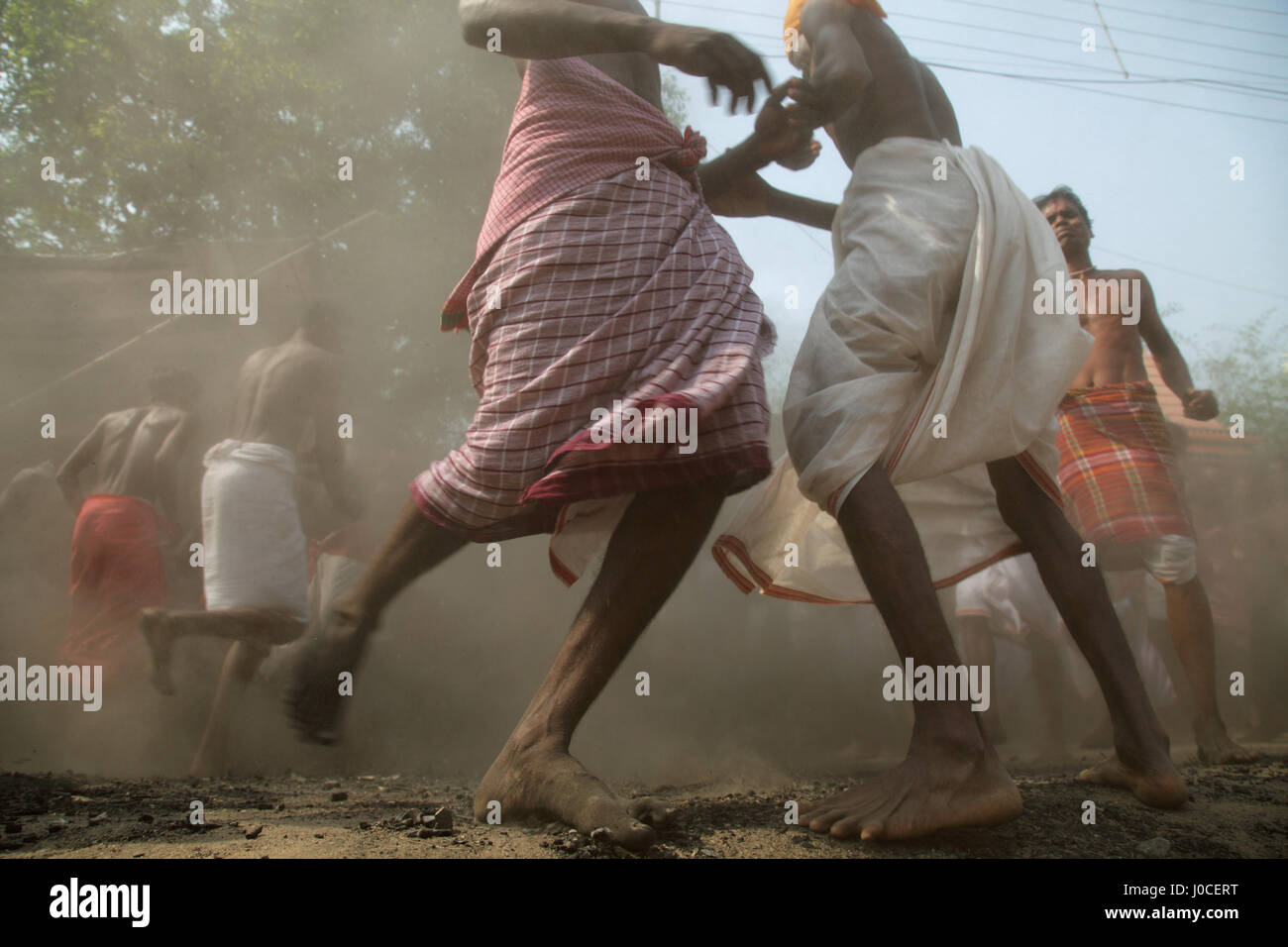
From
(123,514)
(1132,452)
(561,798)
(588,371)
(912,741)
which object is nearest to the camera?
(561,798)

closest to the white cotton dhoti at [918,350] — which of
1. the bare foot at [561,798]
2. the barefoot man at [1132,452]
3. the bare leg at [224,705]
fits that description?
the bare foot at [561,798]

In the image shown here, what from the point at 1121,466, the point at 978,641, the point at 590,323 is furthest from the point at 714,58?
the point at 978,641

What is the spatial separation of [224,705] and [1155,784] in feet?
9.86

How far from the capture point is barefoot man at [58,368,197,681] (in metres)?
3.44

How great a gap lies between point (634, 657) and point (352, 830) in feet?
14.9

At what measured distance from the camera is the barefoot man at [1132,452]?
3.16 meters

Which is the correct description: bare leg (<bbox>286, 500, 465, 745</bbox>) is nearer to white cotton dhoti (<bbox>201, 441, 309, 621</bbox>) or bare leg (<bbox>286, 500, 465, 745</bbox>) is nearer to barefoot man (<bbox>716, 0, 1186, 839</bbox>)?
barefoot man (<bbox>716, 0, 1186, 839</bbox>)

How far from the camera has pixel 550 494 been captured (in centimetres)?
153

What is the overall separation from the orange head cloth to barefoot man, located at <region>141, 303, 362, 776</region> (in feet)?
7.78

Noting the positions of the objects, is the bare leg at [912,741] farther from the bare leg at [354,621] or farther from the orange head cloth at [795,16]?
the orange head cloth at [795,16]

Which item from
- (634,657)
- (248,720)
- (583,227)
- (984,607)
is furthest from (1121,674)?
(634,657)

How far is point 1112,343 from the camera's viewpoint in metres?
3.75

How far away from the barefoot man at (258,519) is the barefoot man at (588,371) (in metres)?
1.66

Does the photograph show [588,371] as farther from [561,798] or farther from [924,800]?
[924,800]
